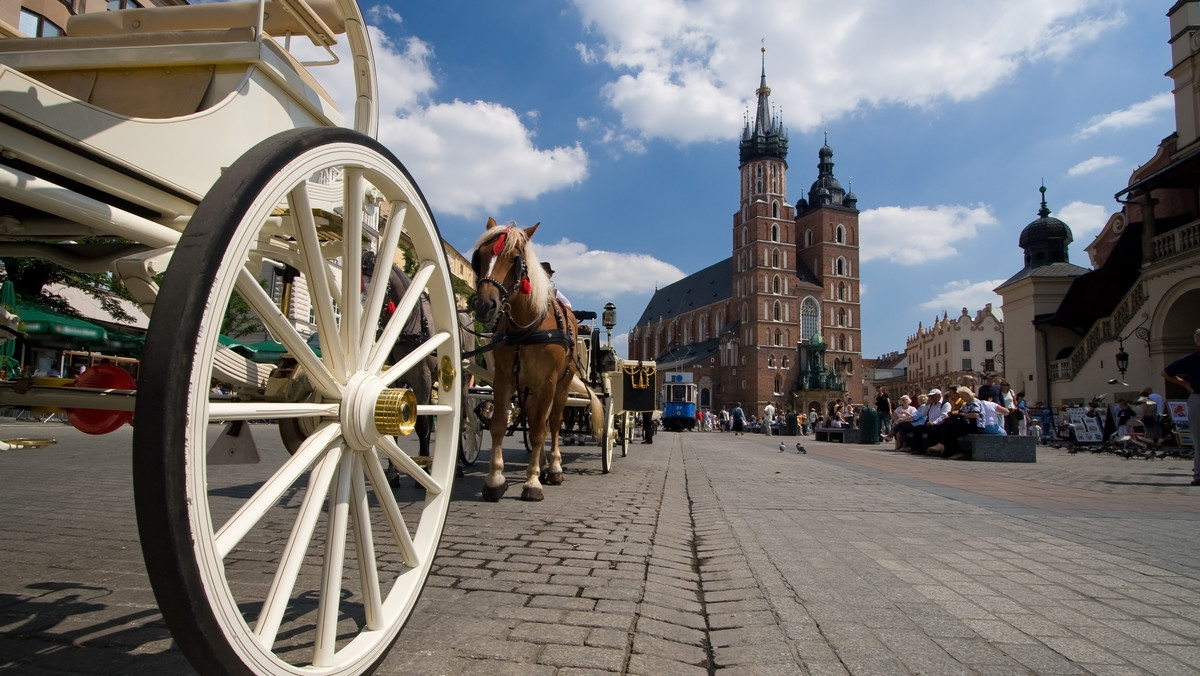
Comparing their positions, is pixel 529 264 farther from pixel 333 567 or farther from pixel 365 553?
pixel 333 567

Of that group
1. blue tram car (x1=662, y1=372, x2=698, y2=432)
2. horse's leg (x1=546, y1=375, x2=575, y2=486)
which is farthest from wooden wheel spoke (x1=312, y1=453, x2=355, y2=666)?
blue tram car (x1=662, y1=372, x2=698, y2=432)

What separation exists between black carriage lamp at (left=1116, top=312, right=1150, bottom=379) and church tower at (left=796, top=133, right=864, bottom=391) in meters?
71.3

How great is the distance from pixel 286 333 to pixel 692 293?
115 meters

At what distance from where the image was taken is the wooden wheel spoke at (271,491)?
4.22 ft

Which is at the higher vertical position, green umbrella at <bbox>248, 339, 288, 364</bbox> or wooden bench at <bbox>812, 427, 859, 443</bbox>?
green umbrella at <bbox>248, 339, 288, 364</bbox>

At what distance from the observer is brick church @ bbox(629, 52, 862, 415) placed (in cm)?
9119

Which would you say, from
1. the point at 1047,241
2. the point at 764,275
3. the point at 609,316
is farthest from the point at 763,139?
the point at 609,316

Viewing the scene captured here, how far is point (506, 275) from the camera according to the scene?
5199mm

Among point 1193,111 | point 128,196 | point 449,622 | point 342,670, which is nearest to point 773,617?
point 449,622

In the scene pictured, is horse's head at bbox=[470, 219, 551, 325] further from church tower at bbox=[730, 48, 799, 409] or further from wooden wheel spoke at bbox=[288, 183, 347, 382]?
church tower at bbox=[730, 48, 799, 409]

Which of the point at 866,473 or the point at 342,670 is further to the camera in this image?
the point at 866,473

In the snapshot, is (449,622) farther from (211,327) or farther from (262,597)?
(211,327)

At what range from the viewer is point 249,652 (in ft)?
4.17

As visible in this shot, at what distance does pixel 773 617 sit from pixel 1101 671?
3.35ft
